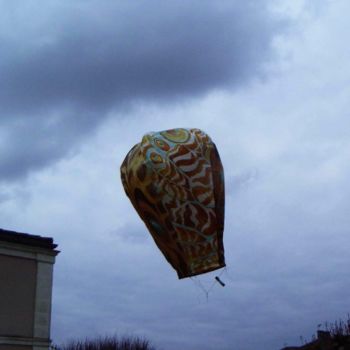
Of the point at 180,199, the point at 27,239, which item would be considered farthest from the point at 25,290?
the point at 180,199

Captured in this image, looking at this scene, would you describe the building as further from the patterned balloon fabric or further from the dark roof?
the patterned balloon fabric

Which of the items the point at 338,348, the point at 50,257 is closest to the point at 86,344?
the point at 50,257

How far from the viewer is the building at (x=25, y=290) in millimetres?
27703

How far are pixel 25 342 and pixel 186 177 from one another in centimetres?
1608

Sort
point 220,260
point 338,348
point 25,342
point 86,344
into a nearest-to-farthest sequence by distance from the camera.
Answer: point 338,348
point 220,260
point 25,342
point 86,344

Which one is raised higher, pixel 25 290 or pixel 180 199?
pixel 25 290

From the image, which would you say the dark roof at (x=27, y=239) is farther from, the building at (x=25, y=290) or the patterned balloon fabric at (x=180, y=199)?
the patterned balloon fabric at (x=180, y=199)

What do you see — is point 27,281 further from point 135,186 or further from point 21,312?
point 135,186

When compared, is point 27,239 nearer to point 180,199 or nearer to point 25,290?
point 25,290

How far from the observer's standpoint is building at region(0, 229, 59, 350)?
27.7m

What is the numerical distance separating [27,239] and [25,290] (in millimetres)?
2018

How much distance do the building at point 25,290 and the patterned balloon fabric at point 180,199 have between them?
14695 mm

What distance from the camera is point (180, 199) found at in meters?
14.0

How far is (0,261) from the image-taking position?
91.0ft
